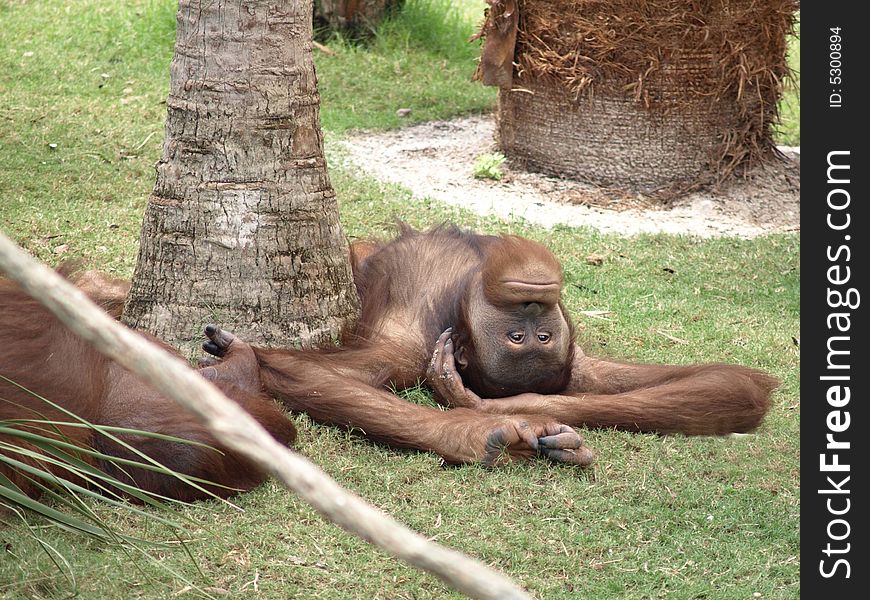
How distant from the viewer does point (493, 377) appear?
3678mm

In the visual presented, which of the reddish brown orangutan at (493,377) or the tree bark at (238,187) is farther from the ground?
the tree bark at (238,187)

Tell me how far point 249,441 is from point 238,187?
246 centimetres

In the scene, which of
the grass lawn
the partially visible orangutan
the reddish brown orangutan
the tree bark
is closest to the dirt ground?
the grass lawn

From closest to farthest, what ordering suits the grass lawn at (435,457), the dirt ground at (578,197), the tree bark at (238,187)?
the grass lawn at (435,457)
the tree bark at (238,187)
the dirt ground at (578,197)

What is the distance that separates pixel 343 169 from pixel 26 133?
5.89ft

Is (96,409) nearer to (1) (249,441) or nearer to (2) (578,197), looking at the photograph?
(1) (249,441)

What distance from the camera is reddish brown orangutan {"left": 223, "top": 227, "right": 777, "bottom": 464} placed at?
3.42 m

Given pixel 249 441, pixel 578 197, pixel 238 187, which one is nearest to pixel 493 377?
pixel 238 187

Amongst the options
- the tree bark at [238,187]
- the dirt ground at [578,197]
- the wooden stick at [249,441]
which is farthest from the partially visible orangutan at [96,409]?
the dirt ground at [578,197]

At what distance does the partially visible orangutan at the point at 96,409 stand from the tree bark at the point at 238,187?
1.65 feet

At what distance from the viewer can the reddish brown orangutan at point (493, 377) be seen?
342 centimetres

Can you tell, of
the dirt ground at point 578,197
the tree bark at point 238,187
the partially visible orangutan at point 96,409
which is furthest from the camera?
the dirt ground at point 578,197

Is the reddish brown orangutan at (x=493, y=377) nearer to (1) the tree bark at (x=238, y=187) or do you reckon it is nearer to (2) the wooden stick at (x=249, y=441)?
(1) the tree bark at (x=238, y=187)

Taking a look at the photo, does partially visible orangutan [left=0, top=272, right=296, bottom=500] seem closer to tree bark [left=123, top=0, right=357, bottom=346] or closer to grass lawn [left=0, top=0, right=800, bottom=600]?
grass lawn [left=0, top=0, right=800, bottom=600]
